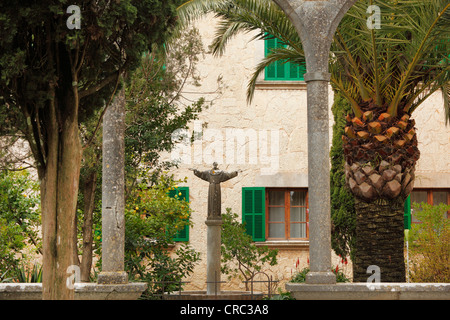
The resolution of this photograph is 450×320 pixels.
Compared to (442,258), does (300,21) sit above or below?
above

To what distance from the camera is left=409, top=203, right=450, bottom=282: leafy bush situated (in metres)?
10.1

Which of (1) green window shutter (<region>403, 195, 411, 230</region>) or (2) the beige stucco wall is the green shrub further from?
(1) green window shutter (<region>403, 195, 411, 230</region>)

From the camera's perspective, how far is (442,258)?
10172mm

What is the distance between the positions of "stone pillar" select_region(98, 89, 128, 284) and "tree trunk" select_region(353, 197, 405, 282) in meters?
3.24

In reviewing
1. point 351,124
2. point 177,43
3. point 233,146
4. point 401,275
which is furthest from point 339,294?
point 233,146

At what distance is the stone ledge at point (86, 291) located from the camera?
7277 millimetres

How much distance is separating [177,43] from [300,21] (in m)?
3.44

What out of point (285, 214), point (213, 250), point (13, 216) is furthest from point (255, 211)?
point (13, 216)

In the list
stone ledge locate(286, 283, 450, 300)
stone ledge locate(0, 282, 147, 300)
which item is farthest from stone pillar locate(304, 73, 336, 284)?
stone ledge locate(0, 282, 147, 300)

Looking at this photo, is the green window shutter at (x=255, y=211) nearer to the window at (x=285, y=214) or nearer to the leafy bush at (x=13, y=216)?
the window at (x=285, y=214)

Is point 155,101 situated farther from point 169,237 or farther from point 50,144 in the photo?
point 50,144

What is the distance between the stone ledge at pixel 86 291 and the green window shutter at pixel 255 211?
6.70 m

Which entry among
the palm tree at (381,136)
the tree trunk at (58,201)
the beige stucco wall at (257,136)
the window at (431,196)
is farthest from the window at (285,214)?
the tree trunk at (58,201)
